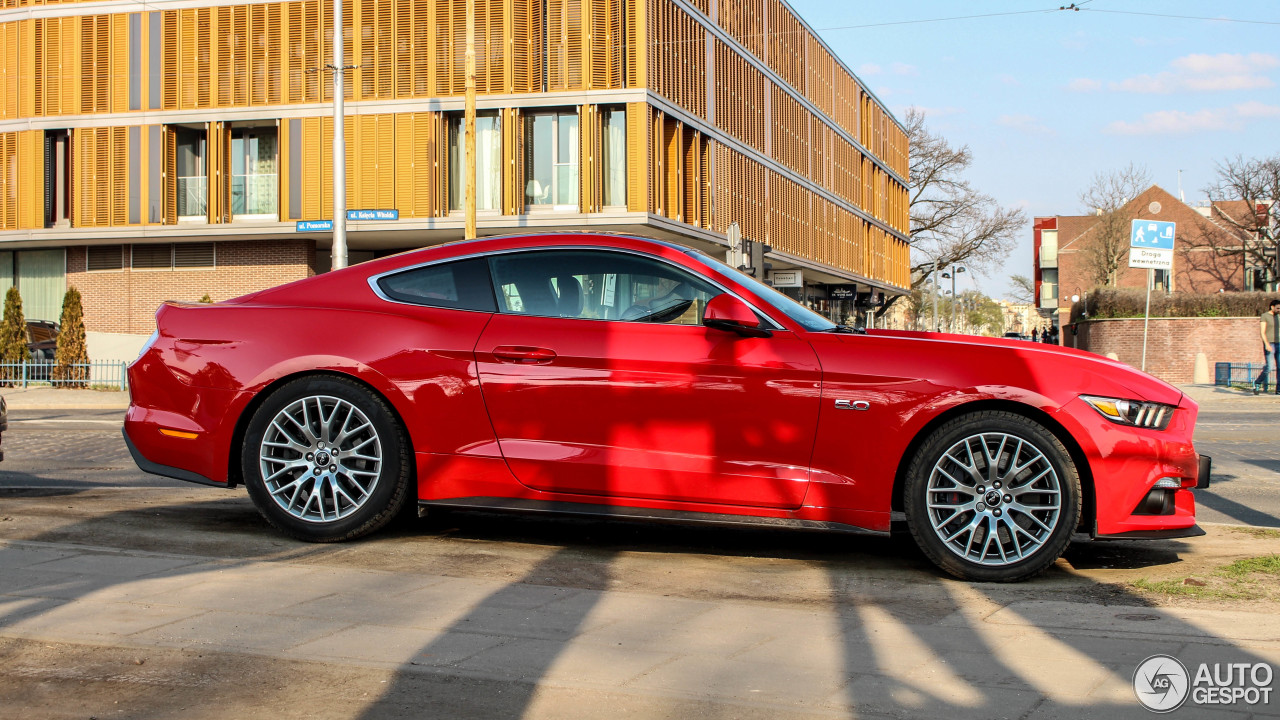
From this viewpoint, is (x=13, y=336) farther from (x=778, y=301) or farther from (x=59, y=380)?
(x=778, y=301)

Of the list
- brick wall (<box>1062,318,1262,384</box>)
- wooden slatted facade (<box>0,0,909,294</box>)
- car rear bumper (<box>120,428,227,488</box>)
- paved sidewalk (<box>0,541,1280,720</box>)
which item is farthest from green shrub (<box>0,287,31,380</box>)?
brick wall (<box>1062,318,1262,384</box>)

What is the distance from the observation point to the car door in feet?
16.7

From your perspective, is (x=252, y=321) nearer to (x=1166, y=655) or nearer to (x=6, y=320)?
(x=1166, y=655)

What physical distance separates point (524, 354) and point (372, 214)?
26.7m

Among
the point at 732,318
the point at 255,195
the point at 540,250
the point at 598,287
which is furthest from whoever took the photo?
the point at 255,195

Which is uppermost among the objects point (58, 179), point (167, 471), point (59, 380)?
point (58, 179)

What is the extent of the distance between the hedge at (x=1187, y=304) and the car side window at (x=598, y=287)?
3678cm

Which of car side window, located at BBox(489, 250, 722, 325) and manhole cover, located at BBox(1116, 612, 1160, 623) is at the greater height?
car side window, located at BBox(489, 250, 722, 325)

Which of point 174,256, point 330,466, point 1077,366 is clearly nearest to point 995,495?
point 1077,366

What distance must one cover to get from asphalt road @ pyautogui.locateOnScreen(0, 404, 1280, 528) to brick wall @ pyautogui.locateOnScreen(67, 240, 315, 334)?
17.2m

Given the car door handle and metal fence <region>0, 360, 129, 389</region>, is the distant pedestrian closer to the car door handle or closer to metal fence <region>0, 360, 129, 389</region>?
the car door handle

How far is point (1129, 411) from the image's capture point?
4953mm

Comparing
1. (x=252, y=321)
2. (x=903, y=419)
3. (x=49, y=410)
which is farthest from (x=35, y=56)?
(x=903, y=419)

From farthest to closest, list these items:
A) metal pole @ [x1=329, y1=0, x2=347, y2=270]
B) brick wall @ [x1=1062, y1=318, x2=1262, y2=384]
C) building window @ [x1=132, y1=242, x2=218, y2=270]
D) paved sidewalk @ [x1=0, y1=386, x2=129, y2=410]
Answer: brick wall @ [x1=1062, y1=318, x2=1262, y2=384] → building window @ [x1=132, y1=242, x2=218, y2=270] → metal pole @ [x1=329, y1=0, x2=347, y2=270] → paved sidewalk @ [x1=0, y1=386, x2=129, y2=410]
